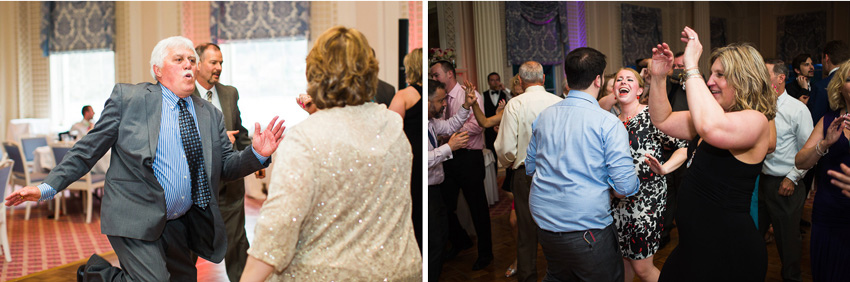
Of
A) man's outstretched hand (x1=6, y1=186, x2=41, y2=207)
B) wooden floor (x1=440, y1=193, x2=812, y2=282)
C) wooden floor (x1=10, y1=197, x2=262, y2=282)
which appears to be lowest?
wooden floor (x1=10, y1=197, x2=262, y2=282)

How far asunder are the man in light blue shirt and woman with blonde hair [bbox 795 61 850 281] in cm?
82

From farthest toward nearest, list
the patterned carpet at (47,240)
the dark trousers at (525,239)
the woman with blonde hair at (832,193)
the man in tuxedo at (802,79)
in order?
the patterned carpet at (47,240)
the man in tuxedo at (802,79)
the dark trousers at (525,239)
the woman with blonde hair at (832,193)

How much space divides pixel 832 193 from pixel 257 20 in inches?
292

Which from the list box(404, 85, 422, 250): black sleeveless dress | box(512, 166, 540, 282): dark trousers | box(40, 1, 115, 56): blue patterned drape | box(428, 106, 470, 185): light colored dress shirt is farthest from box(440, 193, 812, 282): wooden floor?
box(40, 1, 115, 56): blue patterned drape

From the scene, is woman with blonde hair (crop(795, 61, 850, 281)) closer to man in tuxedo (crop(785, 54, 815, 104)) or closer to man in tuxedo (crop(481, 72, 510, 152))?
man in tuxedo (crop(785, 54, 815, 104))

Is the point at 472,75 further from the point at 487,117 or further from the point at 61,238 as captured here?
the point at 61,238

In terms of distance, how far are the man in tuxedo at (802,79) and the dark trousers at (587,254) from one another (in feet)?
6.79

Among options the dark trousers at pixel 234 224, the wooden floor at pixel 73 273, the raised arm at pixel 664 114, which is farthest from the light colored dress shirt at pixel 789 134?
the wooden floor at pixel 73 273

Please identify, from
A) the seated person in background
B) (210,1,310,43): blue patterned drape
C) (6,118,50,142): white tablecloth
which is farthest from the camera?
(6,118,50,142): white tablecloth

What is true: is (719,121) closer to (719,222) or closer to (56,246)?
(719,222)

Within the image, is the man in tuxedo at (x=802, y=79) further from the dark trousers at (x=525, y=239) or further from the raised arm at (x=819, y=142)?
the dark trousers at (x=525, y=239)

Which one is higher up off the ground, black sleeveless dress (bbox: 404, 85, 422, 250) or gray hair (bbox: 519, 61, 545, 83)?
gray hair (bbox: 519, 61, 545, 83)

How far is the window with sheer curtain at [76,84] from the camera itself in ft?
31.4

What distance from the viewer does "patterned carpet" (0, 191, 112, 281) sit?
156 inches
